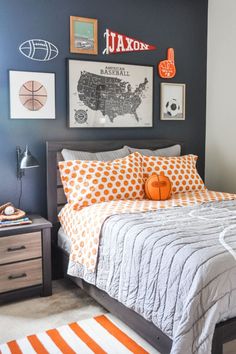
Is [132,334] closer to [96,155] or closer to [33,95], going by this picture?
[96,155]

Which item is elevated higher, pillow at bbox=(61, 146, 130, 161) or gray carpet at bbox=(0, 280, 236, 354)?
pillow at bbox=(61, 146, 130, 161)

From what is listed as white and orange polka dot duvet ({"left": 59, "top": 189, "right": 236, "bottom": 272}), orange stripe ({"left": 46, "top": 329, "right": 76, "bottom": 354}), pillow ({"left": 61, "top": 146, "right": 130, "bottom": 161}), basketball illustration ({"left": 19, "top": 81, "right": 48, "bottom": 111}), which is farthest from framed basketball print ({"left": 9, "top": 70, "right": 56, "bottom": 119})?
orange stripe ({"left": 46, "top": 329, "right": 76, "bottom": 354})

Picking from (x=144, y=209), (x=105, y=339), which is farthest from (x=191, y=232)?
(x=105, y=339)

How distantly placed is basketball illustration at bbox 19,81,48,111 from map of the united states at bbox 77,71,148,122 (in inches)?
13.3

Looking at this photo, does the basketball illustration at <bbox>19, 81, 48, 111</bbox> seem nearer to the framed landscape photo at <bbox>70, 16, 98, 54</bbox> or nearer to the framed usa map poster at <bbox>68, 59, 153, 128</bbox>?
the framed usa map poster at <bbox>68, 59, 153, 128</bbox>

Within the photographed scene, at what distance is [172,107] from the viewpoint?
161 inches

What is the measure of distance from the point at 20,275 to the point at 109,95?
70.0 inches

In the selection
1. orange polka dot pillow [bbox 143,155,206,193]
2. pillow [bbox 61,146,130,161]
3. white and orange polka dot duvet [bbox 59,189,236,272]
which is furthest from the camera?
orange polka dot pillow [bbox 143,155,206,193]

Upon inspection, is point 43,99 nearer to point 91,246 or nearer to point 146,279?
point 91,246

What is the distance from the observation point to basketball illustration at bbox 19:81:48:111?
326 centimetres

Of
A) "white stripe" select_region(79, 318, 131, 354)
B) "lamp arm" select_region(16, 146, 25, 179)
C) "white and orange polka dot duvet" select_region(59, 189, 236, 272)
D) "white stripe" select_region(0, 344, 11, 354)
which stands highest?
"lamp arm" select_region(16, 146, 25, 179)

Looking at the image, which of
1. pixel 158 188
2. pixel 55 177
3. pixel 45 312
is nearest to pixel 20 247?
pixel 45 312

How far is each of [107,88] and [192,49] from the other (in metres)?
1.14

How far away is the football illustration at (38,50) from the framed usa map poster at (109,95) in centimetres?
18
